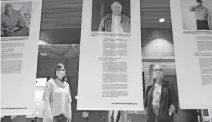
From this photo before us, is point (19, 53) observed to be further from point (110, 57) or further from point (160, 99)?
point (160, 99)

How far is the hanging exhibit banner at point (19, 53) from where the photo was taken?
236cm

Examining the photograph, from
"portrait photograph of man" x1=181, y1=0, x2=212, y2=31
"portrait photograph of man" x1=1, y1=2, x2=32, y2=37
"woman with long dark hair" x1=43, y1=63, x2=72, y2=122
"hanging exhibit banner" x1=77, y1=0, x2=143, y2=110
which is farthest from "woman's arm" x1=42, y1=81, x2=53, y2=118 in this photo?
"portrait photograph of man" x1=181, y1=0, x2=212, y2=31

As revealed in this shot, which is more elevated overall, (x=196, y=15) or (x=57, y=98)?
(x=196, y=15)

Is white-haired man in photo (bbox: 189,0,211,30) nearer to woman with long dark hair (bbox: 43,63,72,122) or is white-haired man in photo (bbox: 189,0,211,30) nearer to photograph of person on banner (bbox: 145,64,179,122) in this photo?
photograph of person on banner (bbox: 145,64,179,122)

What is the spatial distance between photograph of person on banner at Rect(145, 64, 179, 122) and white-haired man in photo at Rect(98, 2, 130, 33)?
487mm

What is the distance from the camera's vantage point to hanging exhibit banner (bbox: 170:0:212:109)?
2.30 metres

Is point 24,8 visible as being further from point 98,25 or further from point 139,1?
point 139,1

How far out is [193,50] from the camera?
7.98 ft

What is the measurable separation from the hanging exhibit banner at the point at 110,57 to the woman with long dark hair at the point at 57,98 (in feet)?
0.39

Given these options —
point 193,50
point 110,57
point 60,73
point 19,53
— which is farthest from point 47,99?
point 193,50

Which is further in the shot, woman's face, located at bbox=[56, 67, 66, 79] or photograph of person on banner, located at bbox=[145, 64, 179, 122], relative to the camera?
woman's face, located at bbox=[56, 67, 66, 79]

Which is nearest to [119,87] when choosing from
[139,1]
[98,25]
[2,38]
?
[98,25]

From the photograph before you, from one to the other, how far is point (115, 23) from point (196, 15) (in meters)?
0.80

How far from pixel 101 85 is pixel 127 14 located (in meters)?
0.76
